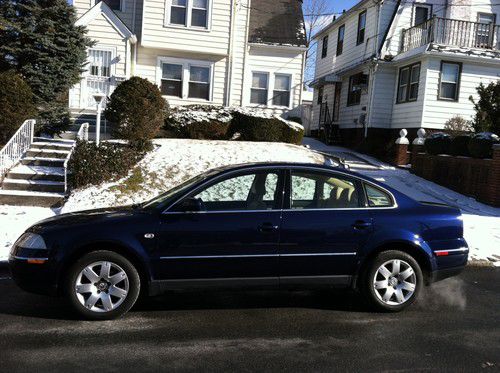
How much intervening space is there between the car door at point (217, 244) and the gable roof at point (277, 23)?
647 inches

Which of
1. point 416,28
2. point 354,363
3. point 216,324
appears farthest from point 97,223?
point 416,28

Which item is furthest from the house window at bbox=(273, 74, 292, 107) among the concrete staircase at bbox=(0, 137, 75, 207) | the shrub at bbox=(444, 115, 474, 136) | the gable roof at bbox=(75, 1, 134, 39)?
the concrete staircase at bbox=(0, 137, 75, 207)

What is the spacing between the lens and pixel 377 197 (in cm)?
536

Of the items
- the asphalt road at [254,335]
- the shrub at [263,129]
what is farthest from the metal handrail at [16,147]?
the shrub at [263,129]

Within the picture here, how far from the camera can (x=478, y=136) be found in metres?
13.1

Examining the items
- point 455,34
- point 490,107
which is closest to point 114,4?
point 455,34

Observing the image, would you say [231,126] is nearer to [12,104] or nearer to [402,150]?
[402,150]

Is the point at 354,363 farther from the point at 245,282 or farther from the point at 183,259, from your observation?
the point at 183,259

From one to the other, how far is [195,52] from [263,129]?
5.15m

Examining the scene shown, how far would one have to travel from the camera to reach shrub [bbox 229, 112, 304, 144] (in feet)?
53.8

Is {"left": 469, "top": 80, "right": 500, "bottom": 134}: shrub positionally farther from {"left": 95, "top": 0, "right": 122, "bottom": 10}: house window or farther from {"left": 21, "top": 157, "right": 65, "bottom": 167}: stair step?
{"left": 95, "top": 0, "right": 122, "bottom": 10}: house window

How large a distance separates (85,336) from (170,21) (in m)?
16.6

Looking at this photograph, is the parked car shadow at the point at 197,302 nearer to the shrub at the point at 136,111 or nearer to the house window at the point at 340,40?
the shrub at the point at 136,111

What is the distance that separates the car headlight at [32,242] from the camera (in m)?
4.75
